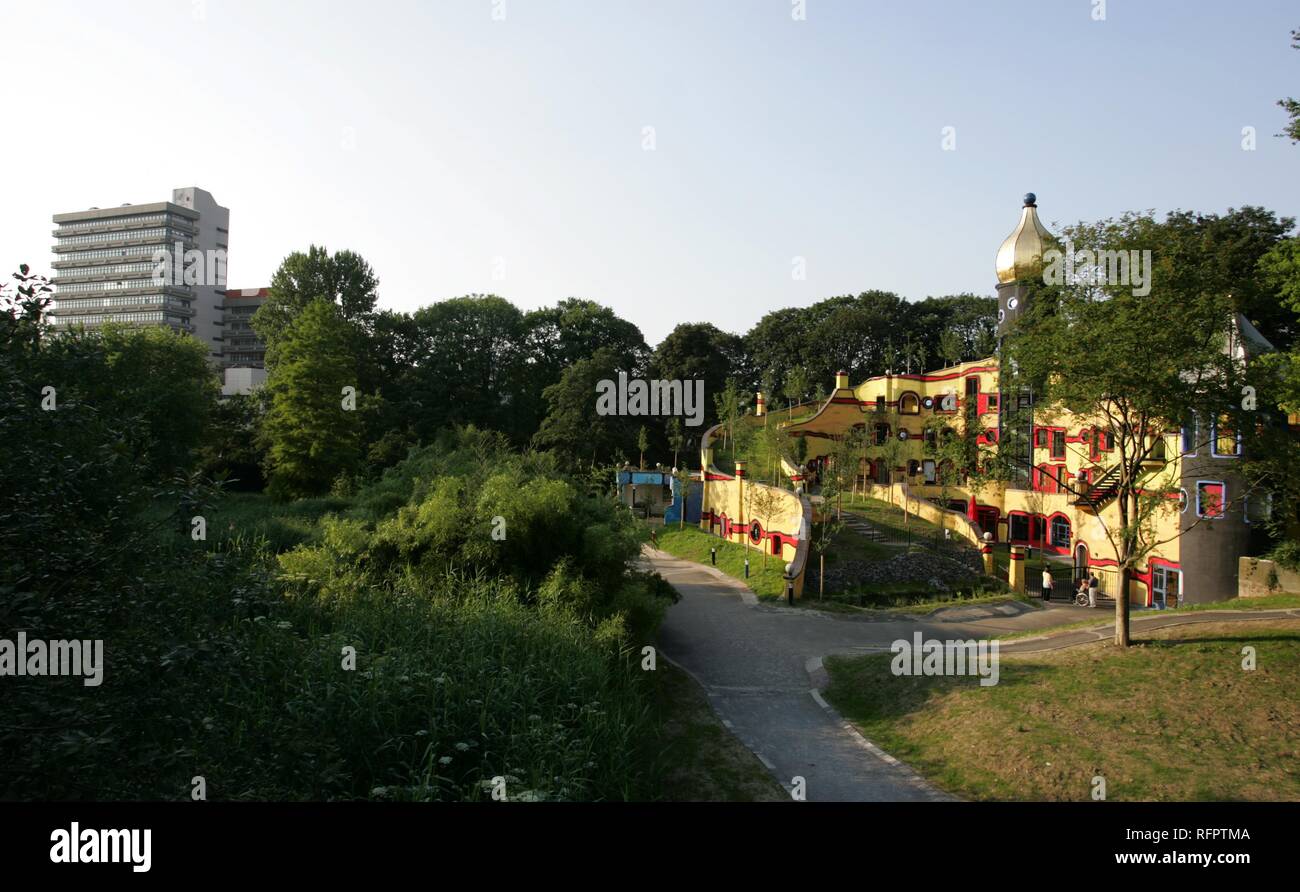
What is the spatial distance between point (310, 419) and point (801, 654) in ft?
82.1

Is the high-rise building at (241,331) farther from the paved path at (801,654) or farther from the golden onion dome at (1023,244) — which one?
the golden onion dome at (1023,244)

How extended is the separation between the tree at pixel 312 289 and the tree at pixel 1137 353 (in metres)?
45.8

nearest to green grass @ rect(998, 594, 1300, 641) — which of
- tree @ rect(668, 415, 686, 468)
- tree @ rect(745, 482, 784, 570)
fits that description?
tree @ rect(745, 482, 784, 570)

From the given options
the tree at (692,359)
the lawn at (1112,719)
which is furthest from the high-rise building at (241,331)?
the lawn at (1112,719)

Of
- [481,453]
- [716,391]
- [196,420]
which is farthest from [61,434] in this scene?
[716,391]

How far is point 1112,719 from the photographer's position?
39.2 ft

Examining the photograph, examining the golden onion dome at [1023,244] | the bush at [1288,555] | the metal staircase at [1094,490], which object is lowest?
the bush at [1288,555]

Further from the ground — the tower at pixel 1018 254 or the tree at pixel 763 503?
the tower at pixel 1018 254

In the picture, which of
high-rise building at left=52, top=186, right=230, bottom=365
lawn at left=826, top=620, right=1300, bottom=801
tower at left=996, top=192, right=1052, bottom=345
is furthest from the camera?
high-rise building at left=52, top=186, right=230, bottom=365

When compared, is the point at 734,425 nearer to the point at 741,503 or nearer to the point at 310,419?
the point at 741,503

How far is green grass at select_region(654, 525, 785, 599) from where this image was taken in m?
26.6

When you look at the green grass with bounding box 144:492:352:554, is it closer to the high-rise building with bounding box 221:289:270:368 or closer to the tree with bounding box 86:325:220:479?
the tree with bounding box 86:325:220:479

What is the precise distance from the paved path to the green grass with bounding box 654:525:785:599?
27.8 inches

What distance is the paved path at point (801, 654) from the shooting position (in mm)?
11250
